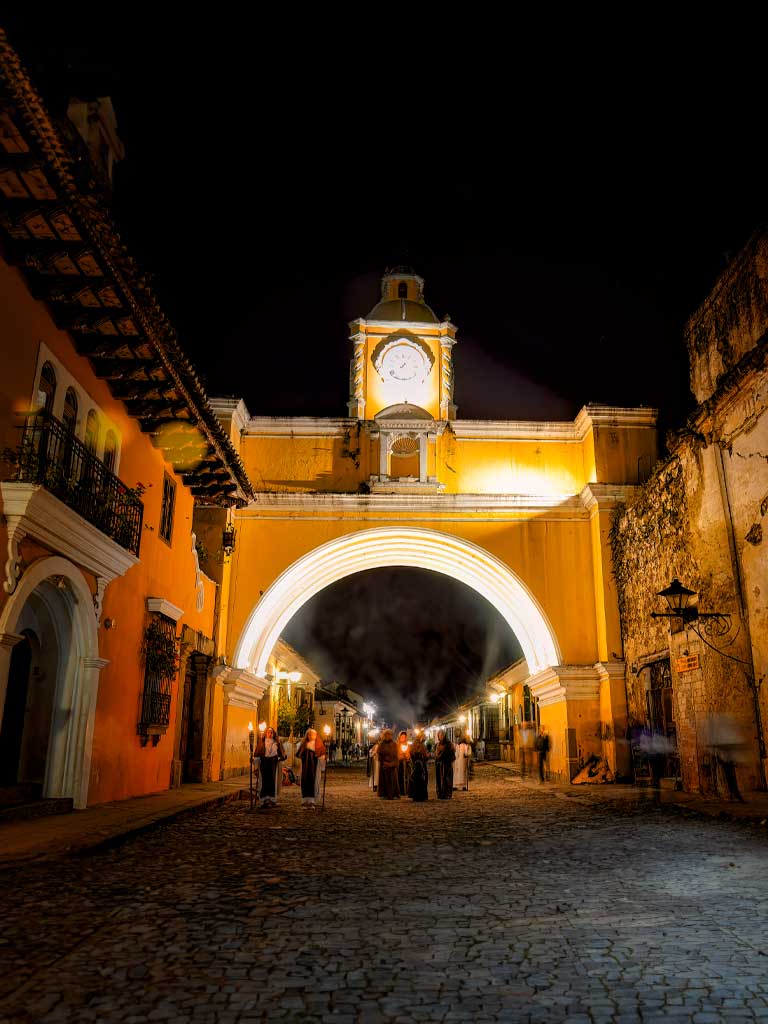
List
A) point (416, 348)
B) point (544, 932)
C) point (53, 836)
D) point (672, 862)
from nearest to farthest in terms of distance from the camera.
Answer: point (544, 932), point (672, 862), point (53, 836), point (416, 348)

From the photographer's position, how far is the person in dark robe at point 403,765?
1784 cm

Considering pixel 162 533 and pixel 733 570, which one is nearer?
pixel 733 570

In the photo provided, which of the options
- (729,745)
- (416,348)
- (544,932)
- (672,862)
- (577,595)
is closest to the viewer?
(544,932)

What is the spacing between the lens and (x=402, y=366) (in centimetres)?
2381

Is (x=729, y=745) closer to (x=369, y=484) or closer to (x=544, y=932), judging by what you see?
(x=544, y=932)

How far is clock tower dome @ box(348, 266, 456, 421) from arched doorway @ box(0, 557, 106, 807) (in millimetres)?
13081

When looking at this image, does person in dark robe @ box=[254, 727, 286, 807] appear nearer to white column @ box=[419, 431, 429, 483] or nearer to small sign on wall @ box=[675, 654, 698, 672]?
small sign on wall @ box=[675, 654, 698, 672]

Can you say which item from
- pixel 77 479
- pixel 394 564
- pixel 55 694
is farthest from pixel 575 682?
pixel 77 479

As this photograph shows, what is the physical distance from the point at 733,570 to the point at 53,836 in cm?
1054

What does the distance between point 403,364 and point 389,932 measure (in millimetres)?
20192

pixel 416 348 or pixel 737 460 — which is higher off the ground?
pixel 416 348

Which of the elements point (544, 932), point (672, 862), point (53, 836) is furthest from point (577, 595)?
point (544, 932)

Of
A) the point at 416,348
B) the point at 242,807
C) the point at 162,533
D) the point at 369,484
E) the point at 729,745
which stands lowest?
the point at 242,807

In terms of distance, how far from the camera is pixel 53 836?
26.5 ft
